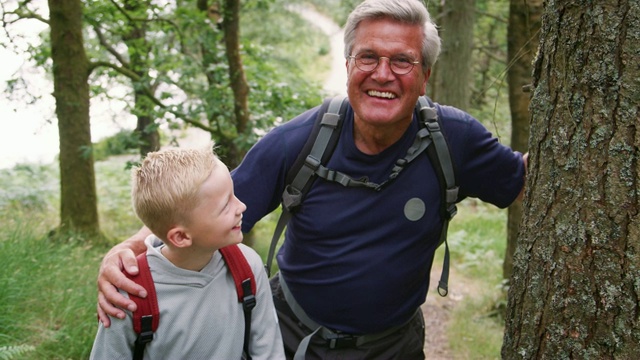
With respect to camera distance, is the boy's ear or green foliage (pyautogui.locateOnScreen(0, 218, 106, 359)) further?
green foliage (pyautogui.locateOnScreen(0, 218, 106, 359))

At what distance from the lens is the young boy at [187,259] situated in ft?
6.91

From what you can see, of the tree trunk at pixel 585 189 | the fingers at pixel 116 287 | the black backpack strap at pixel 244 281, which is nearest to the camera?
the tree trunk at pixel 585 189

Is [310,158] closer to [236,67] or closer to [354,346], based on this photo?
[354,346]

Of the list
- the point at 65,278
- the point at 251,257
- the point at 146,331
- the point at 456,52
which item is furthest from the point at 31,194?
the point at 146,331

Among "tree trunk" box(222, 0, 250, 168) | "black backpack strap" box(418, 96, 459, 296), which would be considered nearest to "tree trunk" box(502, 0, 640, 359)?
"black backpack strap" box(418, 96, 459, 296)

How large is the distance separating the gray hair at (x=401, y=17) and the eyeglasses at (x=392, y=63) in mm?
104

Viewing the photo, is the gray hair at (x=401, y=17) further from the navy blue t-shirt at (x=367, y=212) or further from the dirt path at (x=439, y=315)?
the dirt path at (x=439, y=315)

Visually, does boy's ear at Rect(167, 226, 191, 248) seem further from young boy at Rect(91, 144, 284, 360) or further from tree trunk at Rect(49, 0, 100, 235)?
tree trunk at Rect(49, 0, 100, 235)

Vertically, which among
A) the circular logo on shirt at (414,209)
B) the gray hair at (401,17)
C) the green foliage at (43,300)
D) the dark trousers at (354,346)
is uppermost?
the gray hair at (401,17)

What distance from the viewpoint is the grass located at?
12.7ft

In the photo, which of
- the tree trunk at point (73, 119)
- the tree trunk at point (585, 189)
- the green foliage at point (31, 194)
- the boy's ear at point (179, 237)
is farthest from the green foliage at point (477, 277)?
the green foliage at point (31, 194)

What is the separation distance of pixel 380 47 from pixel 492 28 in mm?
10748

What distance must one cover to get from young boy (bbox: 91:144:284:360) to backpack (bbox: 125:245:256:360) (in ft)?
0.09

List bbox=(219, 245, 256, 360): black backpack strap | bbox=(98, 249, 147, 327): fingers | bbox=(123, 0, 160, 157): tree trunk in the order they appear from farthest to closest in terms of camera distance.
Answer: bbox=(123, 0, 160, 157): tree trunk, bbox=(219, 245, 256, 360): black backpack strap, bbox=(98, 249, 147, 327): fingers
